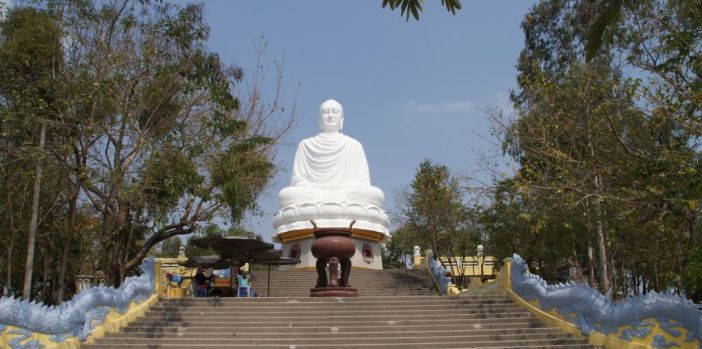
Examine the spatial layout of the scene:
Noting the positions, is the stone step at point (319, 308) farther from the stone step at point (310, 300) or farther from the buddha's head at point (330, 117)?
the buddha's head at point (330, 117)

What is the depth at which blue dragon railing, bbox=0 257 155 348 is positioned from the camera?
10422 mm

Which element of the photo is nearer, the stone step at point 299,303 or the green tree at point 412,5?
the green tree at point 412,5

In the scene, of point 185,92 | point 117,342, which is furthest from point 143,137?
point 117,342

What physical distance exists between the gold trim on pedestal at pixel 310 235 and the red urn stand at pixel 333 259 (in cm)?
878

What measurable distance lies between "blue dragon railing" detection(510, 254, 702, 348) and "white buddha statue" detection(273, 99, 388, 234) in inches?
470

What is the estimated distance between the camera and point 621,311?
35.0 feet

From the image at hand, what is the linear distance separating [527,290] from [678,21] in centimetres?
557

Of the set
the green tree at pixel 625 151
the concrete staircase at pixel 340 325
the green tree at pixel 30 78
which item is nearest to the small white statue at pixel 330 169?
the green tree at pixel 625 151

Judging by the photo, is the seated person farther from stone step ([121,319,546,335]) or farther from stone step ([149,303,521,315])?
stone step ([121,319,546,335])

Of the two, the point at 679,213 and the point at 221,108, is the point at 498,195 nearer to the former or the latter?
the point at 679,213

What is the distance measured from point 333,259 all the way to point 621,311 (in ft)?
20.2

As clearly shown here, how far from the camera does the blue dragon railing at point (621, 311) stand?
991 cm

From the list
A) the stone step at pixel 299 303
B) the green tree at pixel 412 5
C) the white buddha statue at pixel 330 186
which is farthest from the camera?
the white buddha statue at pixel 330 186

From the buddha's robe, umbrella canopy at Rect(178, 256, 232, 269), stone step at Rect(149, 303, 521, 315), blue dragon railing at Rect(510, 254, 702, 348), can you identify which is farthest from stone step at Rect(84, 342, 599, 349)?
the buddha's robe
